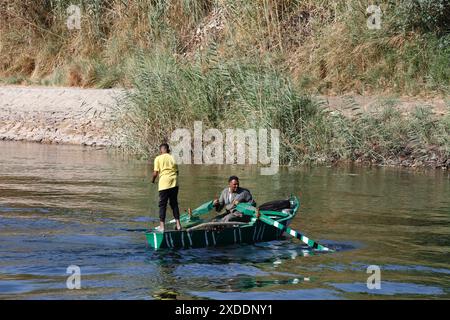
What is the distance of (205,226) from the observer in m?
16.0

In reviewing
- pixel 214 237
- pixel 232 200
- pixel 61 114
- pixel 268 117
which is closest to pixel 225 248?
pixel 214 237

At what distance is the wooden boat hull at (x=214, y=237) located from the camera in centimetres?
1543

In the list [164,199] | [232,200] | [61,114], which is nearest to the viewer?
[164,199]

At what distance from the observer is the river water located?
43.8 ft
